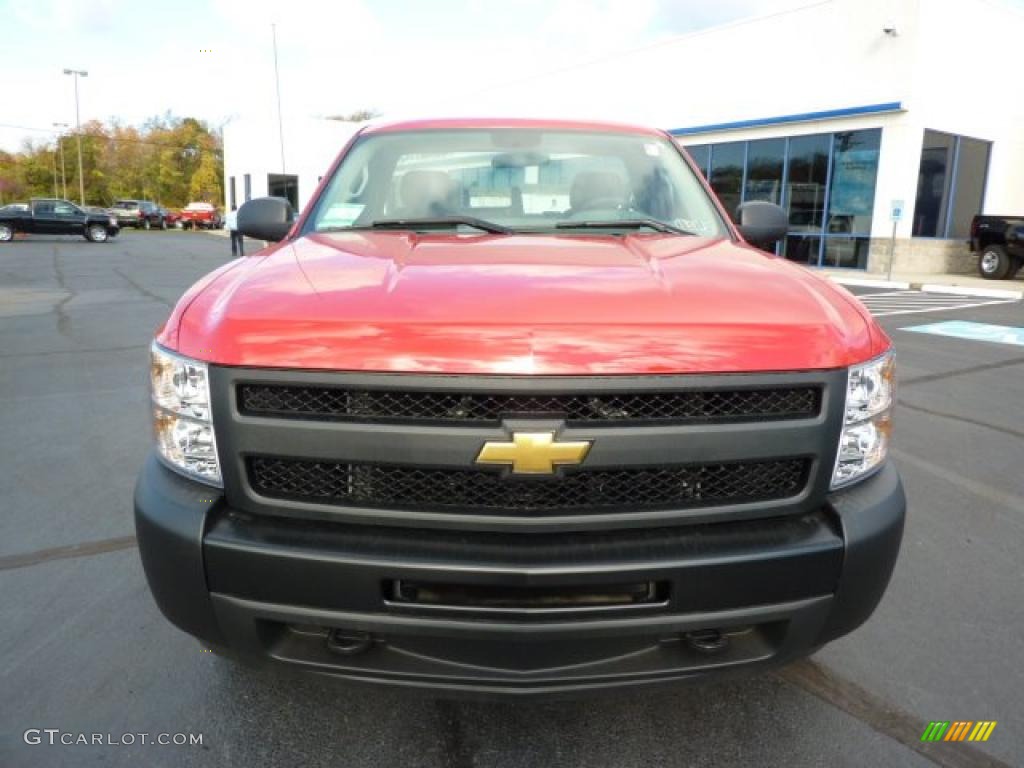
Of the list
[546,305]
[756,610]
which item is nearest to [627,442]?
[546,305]

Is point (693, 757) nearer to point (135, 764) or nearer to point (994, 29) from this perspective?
point (135, 764)

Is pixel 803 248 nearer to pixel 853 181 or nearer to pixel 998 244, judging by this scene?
pixel 853 181

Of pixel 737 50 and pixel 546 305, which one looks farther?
pixel 737 50

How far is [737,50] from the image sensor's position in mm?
21047

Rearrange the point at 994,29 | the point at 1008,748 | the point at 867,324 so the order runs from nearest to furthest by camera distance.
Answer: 1. the point at 867,324
2. the point at 1008,748
3. the point at 994,29

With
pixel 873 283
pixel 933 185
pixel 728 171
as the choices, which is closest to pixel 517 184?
pixel 873 283

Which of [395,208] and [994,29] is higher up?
[994,29]

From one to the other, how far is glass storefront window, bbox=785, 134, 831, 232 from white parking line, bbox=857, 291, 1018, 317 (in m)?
5.01

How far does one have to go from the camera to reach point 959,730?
2.26m

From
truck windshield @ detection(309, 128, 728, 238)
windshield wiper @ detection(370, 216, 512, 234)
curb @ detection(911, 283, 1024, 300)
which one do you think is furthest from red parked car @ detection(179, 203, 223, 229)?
windshield wiper @ detection(370, 216, 512, 234)

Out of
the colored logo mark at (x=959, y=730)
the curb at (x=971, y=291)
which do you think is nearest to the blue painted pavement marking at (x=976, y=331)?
the curb at (x=971, y=291)

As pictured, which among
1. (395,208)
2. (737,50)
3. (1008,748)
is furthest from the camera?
(737,50)

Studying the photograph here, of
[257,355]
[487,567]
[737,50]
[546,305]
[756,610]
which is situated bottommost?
[756,610]

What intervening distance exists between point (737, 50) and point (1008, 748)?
2191cm
